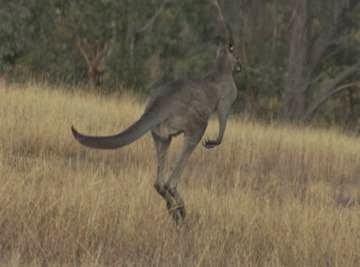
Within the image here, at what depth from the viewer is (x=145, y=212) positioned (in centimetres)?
511

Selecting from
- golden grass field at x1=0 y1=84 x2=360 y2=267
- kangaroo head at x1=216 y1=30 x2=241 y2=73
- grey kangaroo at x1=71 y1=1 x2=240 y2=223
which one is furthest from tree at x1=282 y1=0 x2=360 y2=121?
grey kangaroo at x1=71 y1=1 x2=240 y2=223

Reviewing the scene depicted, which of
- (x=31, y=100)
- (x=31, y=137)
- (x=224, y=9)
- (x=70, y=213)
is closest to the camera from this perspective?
(x=70, y=213)

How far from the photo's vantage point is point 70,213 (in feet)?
15.8

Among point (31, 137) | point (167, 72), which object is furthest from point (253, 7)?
point (31, 137)

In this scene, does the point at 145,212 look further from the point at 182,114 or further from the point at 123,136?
the point at 123,136

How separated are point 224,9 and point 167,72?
2241mm

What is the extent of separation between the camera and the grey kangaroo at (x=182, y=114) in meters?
4.39

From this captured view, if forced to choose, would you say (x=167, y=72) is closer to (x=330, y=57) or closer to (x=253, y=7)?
Result: (x=253, y=7)

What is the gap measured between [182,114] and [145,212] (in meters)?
0.89

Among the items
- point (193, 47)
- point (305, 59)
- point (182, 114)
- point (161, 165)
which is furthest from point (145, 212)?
point (193, 47)

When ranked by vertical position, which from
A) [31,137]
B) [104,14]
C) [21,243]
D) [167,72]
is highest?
[104,14]

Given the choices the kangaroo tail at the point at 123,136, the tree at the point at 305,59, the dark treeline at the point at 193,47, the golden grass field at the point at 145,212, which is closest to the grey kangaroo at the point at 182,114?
the kangaroo tail at the point at 123,136

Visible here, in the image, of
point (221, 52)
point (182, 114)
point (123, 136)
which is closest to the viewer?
point (123, 136)

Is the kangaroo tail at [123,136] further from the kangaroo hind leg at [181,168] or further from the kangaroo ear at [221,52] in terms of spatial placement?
the kangaroo ear at [221,52]
